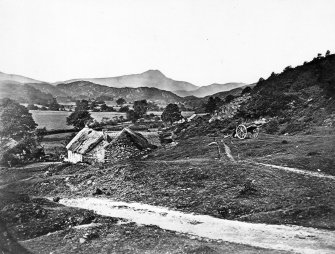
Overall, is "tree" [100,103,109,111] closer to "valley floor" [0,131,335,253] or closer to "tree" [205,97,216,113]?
"valley floor" [0,131,335,253]

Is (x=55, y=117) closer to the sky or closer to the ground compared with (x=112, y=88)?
closer to the ground

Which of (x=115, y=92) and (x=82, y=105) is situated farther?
(x=115, y=92)

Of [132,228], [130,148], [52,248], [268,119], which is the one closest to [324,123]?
[268,119]

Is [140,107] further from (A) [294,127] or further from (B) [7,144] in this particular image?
(A) [294,127]

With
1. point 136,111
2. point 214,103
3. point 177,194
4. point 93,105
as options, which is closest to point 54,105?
point 93,105

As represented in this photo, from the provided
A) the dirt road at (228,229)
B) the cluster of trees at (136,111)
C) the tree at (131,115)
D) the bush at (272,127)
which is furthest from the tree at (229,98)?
the dirt road at (228,229)

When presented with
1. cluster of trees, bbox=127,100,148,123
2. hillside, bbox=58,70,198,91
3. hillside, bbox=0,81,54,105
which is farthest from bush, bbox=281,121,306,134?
hillside, bbox=0,81,54,105

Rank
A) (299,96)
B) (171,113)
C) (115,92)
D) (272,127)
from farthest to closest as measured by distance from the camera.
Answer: (299,96) → (171,113) → (272,127) → (115,92)
